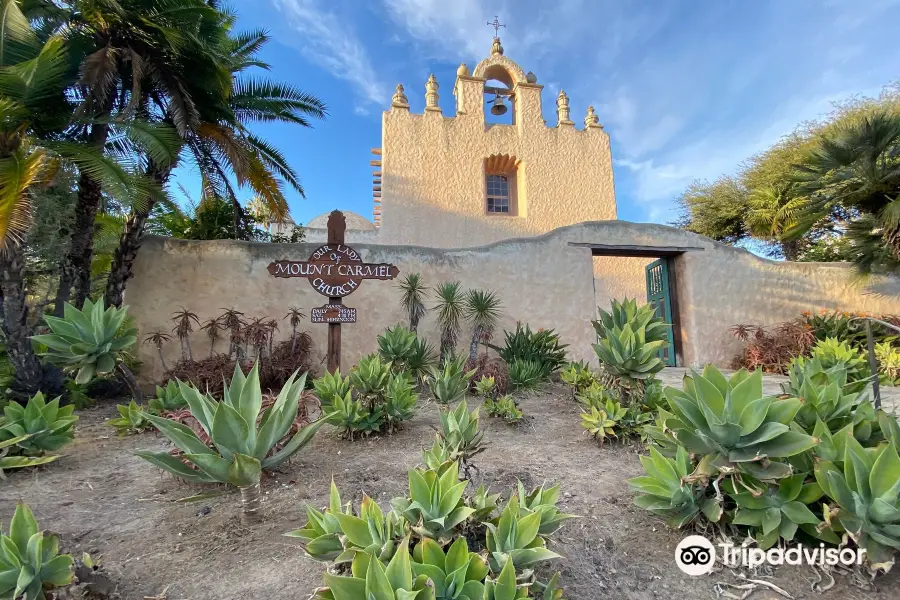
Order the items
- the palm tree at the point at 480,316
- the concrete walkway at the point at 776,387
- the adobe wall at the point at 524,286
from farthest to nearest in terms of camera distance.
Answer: the palm tree at the point at 480,316, the adobe wall at the point at 524,286, the concrete walkway at the point at 776,387

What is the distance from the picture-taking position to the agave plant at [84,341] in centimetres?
308

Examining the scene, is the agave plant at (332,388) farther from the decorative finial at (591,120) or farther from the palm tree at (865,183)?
the decorative finial at (591,120)

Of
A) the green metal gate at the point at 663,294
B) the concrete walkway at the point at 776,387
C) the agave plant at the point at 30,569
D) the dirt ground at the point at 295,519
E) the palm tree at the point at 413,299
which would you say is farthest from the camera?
the green metal gate at the point at 663,294

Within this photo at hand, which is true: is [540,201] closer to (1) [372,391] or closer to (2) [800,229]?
(2) [800,229]

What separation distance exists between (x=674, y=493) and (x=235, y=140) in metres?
6.70

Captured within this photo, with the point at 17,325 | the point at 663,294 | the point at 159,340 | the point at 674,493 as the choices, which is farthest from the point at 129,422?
the point at 663,294

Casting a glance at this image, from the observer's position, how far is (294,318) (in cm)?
617

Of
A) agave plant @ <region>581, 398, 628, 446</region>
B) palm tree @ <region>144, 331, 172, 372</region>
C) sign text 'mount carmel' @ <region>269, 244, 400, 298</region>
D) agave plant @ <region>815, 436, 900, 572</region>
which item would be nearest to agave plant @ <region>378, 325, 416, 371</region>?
sign text 'mount carmel' @ <region>269, 244, 400, 298</region>

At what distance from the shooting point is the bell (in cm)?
1156

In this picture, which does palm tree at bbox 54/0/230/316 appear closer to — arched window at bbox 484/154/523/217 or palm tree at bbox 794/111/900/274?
arched window at bbox 484/154/523/217

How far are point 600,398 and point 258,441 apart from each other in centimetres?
288

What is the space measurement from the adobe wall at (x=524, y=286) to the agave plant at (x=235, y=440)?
170 inches

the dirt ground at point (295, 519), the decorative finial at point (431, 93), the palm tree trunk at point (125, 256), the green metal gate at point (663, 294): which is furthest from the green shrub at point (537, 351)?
the decorative finial at point (431, 93)

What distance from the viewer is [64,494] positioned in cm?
251
